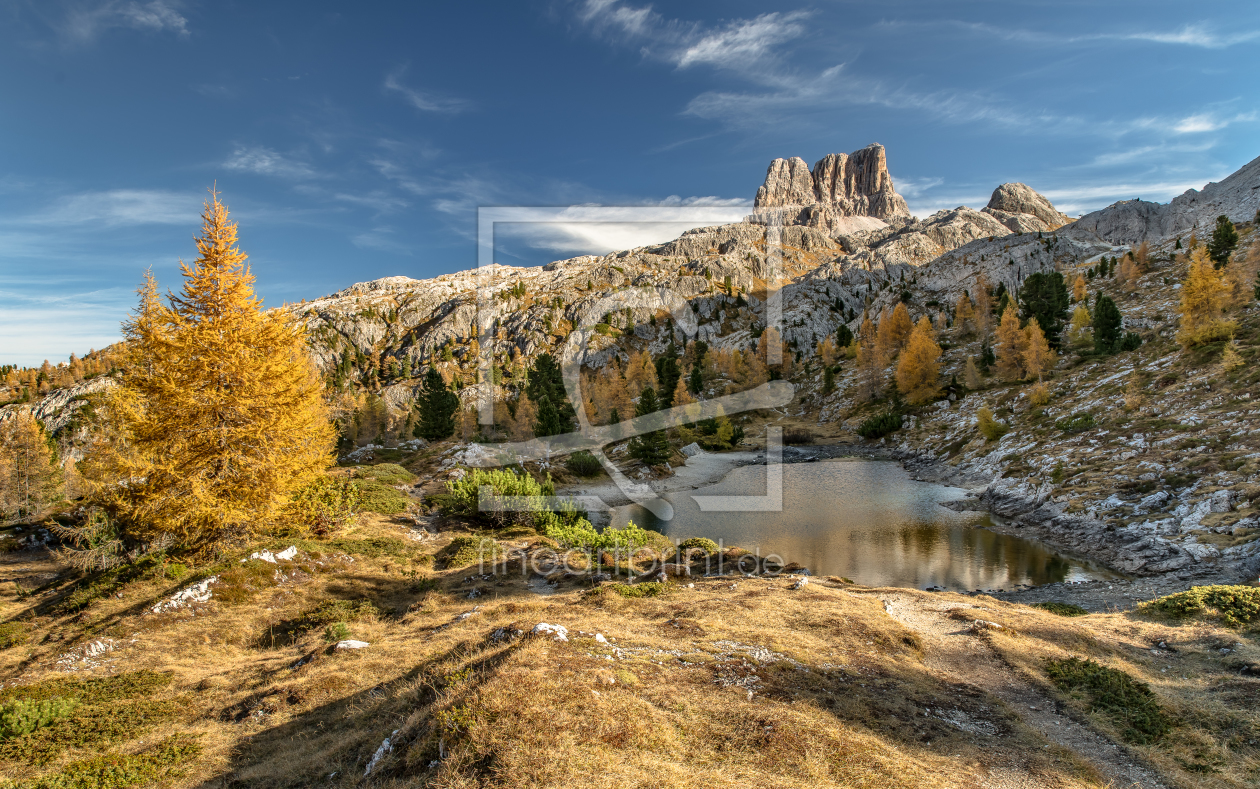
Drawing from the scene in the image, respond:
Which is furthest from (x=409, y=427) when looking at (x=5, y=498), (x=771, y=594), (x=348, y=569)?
(x=771, y=594)

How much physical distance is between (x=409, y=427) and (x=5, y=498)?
50131 mm

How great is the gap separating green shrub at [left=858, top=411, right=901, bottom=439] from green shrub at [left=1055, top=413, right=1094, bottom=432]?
28567 mm

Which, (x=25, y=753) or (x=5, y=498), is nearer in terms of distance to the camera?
(x=25, y=753)

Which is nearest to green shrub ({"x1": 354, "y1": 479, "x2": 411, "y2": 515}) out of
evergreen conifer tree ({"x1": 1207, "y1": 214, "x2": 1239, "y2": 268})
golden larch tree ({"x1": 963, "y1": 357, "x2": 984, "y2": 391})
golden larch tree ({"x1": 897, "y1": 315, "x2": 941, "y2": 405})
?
golden larch tree ({"x1": 897, "y1": 315, "x2": 941, "y2": 405})

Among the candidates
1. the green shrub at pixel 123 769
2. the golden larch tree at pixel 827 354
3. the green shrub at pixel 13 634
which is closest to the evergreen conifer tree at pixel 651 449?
the green shrub at pixel 13 634

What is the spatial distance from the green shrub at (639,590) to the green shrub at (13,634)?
60.8 feet

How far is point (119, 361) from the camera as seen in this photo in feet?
60.2

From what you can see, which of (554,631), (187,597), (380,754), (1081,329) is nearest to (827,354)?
(1081,329)

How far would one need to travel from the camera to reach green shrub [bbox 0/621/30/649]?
48.1 feet

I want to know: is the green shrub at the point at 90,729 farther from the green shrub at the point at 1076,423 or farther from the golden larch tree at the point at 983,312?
the golden larch tree at the point at 983,312

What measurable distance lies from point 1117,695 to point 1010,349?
→ 2904 inches

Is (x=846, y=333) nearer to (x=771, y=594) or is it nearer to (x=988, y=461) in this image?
(x=988, y=461)

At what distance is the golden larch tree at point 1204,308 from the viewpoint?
42281 millimetres

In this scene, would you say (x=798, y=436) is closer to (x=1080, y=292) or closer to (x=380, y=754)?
(x=1080, y=292)
